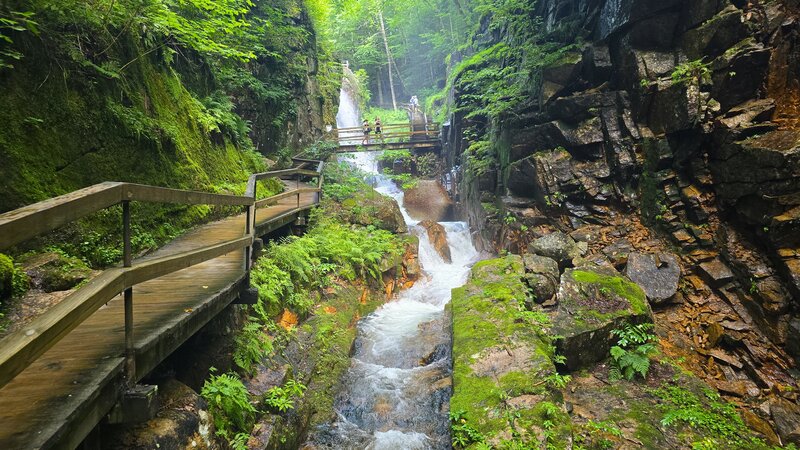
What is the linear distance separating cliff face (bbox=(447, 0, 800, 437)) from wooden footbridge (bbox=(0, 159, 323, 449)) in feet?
28.4

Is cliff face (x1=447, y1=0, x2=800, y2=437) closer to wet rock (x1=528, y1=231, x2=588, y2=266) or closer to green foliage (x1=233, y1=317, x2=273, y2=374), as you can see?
wet rock (x1=528, y1=231, x2=588, y2=266)

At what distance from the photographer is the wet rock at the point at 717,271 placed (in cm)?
812

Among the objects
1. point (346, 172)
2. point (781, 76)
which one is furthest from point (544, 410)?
point (346, 172)

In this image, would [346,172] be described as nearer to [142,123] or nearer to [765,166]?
[142,123]

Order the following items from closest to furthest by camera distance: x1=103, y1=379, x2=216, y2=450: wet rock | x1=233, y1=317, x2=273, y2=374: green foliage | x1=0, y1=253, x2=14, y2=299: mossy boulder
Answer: x1=103, y1=379, x2=216, y2=450: wet rock
x1=0, y1=253, x2=14, y2=299: mossy boulder
x1=233, y1=317, x2=273, y2=374: green foliage

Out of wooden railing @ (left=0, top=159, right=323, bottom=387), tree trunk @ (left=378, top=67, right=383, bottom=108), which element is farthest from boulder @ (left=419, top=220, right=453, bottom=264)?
tree trunk @ (left=378, top=67, right=383, bottom=108)

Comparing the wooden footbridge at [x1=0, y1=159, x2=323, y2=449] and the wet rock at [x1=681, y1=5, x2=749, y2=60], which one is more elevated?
the wet rock at [x1=681, y1=5, x2=749, y2=60]

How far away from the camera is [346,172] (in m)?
18.9

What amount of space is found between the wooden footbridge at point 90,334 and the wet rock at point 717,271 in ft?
31.6

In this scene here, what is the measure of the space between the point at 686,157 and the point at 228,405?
1146 centimetres

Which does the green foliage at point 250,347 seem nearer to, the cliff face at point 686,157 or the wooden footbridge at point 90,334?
the wooden footbridge at point 90,334

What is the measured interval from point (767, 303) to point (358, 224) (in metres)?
11.2

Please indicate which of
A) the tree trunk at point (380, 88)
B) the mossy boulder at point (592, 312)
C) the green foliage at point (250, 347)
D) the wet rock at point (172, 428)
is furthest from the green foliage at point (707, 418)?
the tree trunk at point (380, 88)

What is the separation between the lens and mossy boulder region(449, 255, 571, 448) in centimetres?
487
